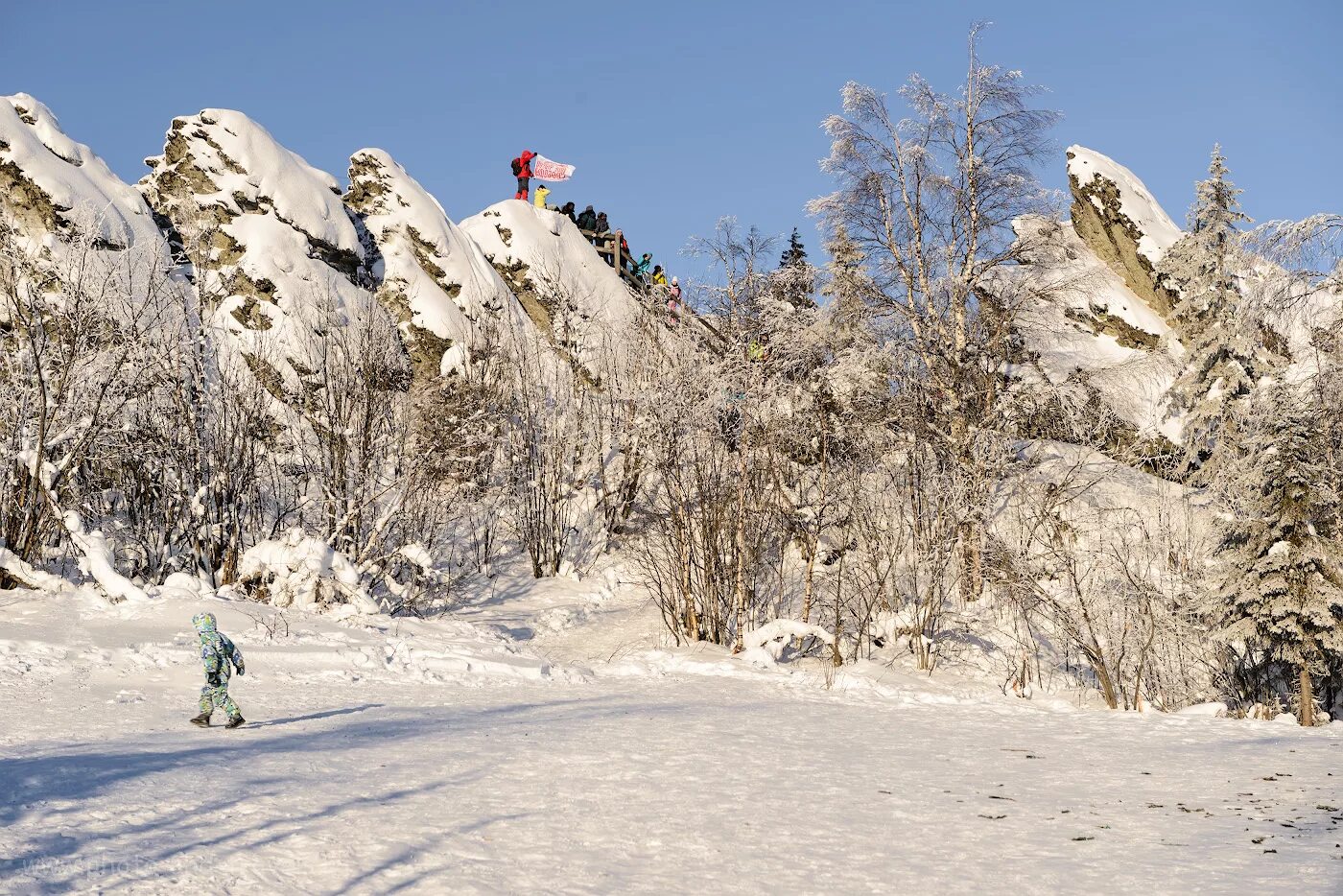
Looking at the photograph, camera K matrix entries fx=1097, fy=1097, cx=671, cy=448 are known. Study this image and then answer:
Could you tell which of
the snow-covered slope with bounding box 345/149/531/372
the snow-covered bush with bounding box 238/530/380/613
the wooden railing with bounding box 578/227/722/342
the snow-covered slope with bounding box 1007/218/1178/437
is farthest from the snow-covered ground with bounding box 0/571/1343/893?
the wooden railing with bounding box 578/227/722/342

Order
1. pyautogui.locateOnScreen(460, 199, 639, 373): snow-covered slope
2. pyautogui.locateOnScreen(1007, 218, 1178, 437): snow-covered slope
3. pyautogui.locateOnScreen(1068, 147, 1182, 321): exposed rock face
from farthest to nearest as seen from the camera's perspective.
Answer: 1. pyautogui.locateOnScreen(460, 199, 639, 373): snow-covered slope
2. pyautogui.locateOnScreen(1068, 147, 1182, 321): exposed rock face
3. pyautogui.locateOnScreen(1007, 218, 1178, 437): snow-covered slope

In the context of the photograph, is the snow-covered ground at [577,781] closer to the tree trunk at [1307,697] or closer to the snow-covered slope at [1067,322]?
the tree trunk at [1307,697]

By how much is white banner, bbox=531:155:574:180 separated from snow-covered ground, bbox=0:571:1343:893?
101 feet

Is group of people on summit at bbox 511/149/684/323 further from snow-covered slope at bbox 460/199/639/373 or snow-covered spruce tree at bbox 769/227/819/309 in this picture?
snow-covered spruce tree at bbox 769/227/819/309

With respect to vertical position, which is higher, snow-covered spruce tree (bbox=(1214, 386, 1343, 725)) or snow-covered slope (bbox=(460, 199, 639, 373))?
snow-covered slope (bbox=(460, 199, 639, 373))

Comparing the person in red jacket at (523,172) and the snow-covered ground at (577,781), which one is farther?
the person in red jacket at (523,172)

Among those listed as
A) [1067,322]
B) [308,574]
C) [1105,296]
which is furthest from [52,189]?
[1105,296]

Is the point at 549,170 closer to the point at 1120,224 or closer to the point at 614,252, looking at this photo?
the point at 614,252

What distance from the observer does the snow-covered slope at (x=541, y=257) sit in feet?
120

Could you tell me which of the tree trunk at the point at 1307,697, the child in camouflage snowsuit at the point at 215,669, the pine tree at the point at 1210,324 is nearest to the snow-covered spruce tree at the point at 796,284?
the pine tree at the point at 1210,324

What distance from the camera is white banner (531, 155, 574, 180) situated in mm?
44406

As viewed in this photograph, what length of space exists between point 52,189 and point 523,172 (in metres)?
18.6

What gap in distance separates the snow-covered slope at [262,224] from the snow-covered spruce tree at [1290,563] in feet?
64.8


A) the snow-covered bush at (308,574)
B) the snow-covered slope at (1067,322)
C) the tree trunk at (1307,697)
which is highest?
the snow-covered slope at (1067,322)
